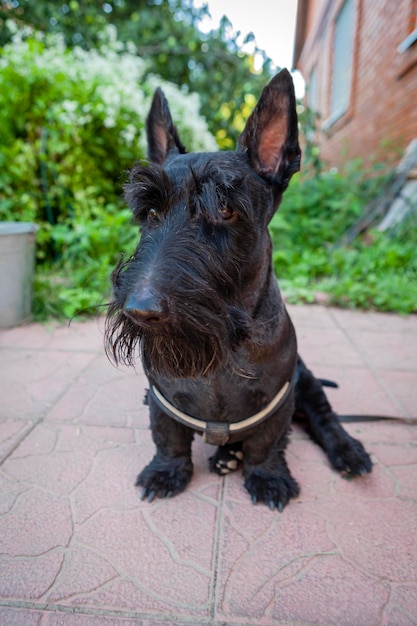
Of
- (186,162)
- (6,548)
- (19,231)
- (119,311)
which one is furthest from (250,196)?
(19,231)

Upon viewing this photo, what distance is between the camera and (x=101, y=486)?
2.04 m

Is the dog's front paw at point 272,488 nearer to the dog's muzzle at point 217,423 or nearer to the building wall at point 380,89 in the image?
the dog's muzzle at point 217,423

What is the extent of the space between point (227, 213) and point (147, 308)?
1.75ft

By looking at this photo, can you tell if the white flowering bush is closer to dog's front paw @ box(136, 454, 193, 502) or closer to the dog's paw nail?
dog's front paw @ box(136, 454, 193, 502)

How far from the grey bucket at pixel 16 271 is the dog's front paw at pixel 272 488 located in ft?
9.74

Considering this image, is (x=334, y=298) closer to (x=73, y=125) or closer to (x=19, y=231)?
(x=19, y=231)

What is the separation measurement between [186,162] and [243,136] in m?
0.35

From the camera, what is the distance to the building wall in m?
6.56

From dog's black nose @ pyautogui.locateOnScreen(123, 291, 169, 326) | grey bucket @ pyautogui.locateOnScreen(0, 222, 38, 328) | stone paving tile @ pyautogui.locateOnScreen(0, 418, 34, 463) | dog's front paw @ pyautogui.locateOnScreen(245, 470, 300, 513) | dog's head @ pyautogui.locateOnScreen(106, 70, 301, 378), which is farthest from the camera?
grey bucket @ pyautogui.locateOnScreen(0, 222, 38, 328)

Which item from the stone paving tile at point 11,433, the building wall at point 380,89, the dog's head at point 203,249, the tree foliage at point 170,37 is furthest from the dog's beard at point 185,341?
the tree foliage at point 170,37

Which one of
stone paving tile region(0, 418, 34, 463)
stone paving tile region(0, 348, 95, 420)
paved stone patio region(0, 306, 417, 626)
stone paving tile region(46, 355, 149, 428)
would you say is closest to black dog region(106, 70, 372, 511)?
paved stone patio region(0, 306, 417, 626)

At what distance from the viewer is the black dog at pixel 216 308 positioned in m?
1.48

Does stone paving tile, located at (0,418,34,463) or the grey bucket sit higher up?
the grey bucket

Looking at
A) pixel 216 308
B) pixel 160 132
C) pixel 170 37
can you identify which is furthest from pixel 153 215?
pixel 170 37
